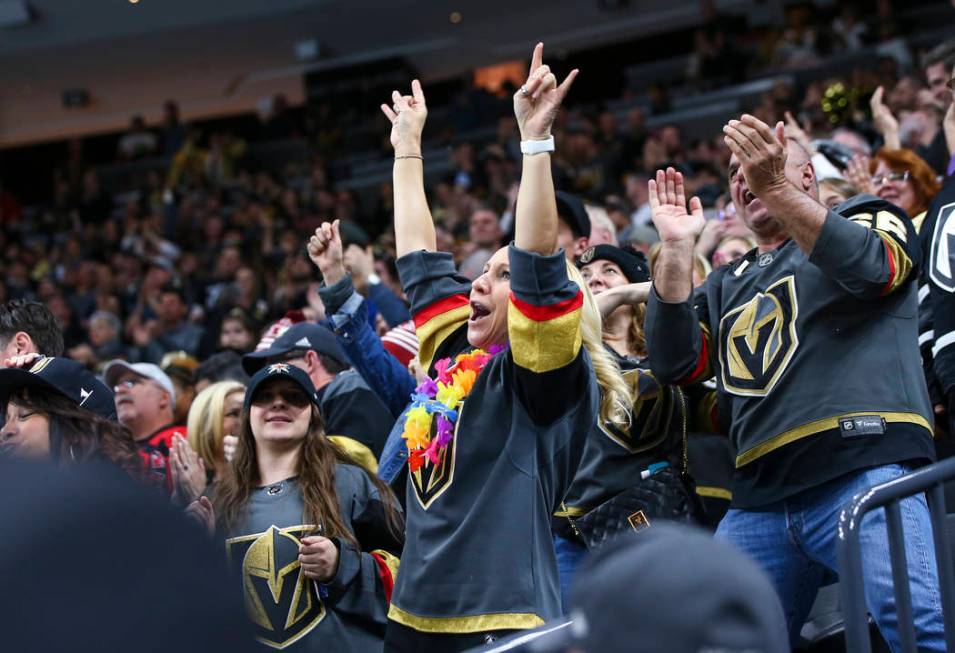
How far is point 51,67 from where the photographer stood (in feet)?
60.7

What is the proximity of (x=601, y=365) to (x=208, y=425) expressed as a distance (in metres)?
2.13

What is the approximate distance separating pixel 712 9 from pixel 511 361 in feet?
45.4

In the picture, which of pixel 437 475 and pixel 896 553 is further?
pixel 437 475

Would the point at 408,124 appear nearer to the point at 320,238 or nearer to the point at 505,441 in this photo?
the point at 320,238

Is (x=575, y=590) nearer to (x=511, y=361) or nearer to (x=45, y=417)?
(x=511, y=361)

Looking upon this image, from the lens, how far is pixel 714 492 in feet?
13.4

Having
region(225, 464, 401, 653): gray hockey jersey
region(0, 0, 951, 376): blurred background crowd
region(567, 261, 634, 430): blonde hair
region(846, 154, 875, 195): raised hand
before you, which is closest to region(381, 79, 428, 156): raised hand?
region(567, 261, 634, 430): blonde hair

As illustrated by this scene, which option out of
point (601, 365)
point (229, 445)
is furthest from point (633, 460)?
point (229, 445)

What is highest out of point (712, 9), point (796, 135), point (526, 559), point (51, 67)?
point (51, 67)

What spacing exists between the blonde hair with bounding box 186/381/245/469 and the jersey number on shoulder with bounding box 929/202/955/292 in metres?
2.68

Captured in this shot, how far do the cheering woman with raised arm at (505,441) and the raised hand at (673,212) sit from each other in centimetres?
57

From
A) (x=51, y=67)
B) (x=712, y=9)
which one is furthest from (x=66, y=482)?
(x=51, y=67)

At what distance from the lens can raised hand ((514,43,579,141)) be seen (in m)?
2.84

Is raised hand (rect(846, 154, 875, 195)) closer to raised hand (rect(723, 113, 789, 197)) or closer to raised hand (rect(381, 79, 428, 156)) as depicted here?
raised hand (rect(723, 113, 789, 197))
